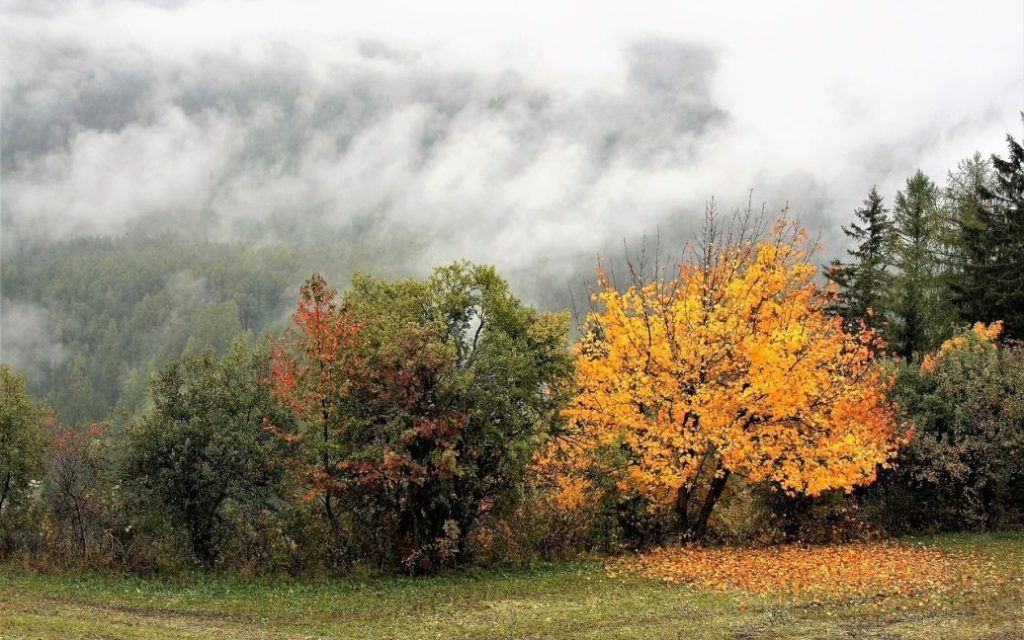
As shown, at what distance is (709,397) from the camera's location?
2083 cm

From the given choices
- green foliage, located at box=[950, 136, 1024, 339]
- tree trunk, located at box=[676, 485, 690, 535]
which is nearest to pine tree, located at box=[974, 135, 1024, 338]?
green foliage, located at box=[950, 136, 1024, 339]

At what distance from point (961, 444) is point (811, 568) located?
8.72m

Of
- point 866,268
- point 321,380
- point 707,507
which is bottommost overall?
point 707,507

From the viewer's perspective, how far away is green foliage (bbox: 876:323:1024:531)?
23641 millimetres

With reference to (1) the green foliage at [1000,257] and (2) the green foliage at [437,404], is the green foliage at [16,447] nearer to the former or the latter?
(2) the green foliage at [437,404]

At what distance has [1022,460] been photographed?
2381 centimetres

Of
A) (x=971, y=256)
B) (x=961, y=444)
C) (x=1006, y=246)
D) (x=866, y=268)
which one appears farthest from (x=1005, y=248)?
(x=961, y=444)

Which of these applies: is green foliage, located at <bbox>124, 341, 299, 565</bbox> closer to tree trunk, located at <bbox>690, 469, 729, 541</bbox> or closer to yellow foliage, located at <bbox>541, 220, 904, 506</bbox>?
yellow foliage, located at <bbox>541, 220, 904, 506</bbox>

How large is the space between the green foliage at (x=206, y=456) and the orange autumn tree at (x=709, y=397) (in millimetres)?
7367

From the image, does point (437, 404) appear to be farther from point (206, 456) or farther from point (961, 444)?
point (961, 444)

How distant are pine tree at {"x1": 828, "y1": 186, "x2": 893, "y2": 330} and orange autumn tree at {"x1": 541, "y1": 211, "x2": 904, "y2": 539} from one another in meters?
23.8

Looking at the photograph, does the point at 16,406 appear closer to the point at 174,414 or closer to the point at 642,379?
the point at 174,414

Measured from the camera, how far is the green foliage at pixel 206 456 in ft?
66.0

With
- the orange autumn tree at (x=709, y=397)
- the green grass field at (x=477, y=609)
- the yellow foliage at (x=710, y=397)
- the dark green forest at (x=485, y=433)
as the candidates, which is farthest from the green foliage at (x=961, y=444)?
the green grass field at (x=477, y=609)
